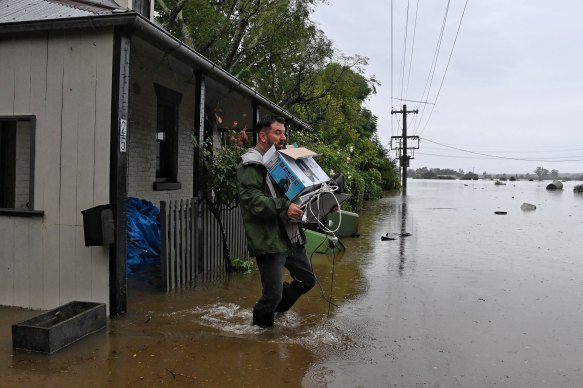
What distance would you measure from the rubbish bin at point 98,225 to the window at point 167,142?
4574mm

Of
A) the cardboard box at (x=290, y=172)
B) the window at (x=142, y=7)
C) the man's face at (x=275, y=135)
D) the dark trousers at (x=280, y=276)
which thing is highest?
the window at (x=142, y=7)

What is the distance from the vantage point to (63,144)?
5074 millimetres

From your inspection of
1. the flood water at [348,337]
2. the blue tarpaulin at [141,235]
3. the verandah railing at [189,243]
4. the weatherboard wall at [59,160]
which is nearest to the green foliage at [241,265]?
the verandah railing at [189,243]

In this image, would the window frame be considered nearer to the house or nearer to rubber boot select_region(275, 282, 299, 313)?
the house

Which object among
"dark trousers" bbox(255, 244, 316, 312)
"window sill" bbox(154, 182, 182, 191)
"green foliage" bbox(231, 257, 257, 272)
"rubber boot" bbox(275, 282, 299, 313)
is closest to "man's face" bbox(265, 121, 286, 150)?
"dark trousers" bbox(255, 244, 316, 312)

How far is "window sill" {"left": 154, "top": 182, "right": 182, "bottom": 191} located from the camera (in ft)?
30.3

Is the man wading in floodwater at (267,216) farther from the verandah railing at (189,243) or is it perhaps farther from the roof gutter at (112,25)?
the verandah railing at (189,243)

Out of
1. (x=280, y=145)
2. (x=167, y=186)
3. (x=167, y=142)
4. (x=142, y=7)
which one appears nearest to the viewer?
(x=280, y=145)

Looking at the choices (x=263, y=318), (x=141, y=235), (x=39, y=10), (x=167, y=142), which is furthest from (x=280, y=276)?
(x=167, y=142)

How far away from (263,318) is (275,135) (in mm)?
1755

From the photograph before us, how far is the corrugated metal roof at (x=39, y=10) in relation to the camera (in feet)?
16.6

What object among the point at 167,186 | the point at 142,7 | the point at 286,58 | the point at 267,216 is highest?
the point at 286,58

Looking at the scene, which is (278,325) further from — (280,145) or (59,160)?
(59,160)

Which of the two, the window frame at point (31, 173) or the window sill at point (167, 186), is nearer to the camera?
the window frame at point (31, 173)
